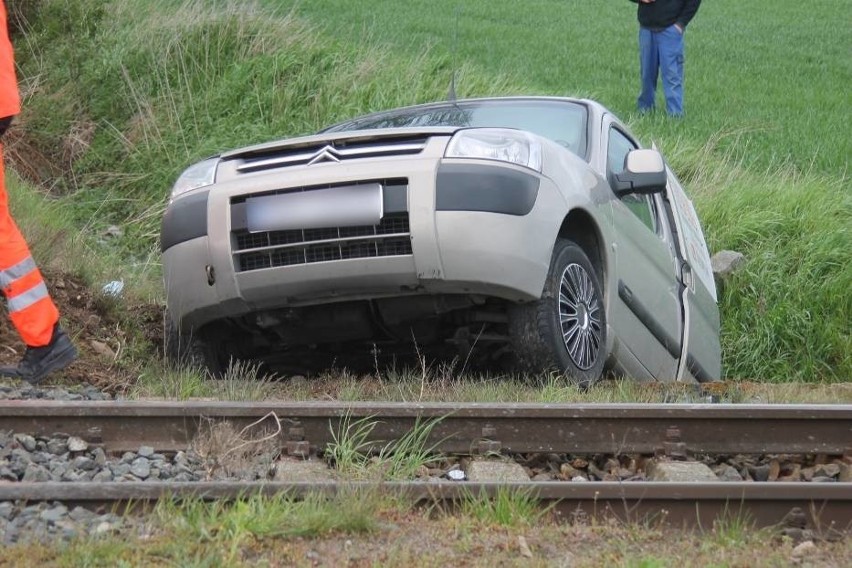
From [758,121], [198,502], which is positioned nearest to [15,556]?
[198,502]

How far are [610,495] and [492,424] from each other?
92 centimetres

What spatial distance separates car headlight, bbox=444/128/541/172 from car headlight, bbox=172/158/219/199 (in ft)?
3.43

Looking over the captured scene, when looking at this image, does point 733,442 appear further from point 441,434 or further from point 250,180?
point 250,180

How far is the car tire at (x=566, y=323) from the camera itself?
521cm

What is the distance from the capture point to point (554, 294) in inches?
205

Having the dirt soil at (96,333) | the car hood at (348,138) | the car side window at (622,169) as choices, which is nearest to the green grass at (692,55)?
the car side window at (622,169)

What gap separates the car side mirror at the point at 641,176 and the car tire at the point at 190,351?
6.58 feet

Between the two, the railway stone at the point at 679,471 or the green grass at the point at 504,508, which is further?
the railway stone at the point at 679,471

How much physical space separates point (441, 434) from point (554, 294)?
99 centimetres

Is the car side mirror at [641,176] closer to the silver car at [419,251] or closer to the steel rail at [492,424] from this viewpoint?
the silver car at [419,251]

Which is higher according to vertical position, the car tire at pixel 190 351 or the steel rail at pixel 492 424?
the steel rail at pixel 492 424

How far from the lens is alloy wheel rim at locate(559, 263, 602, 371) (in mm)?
5387

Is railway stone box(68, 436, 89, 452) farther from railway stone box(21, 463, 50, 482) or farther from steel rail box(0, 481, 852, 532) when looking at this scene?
steel rail box(0, 481, 852, 532)

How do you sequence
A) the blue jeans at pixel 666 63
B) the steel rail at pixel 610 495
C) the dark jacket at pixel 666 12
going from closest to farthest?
1. the steel rail at pixel 610 495
2. the dark jacket at pixel 666 12
3. the blue jeans at pixel 666 63
